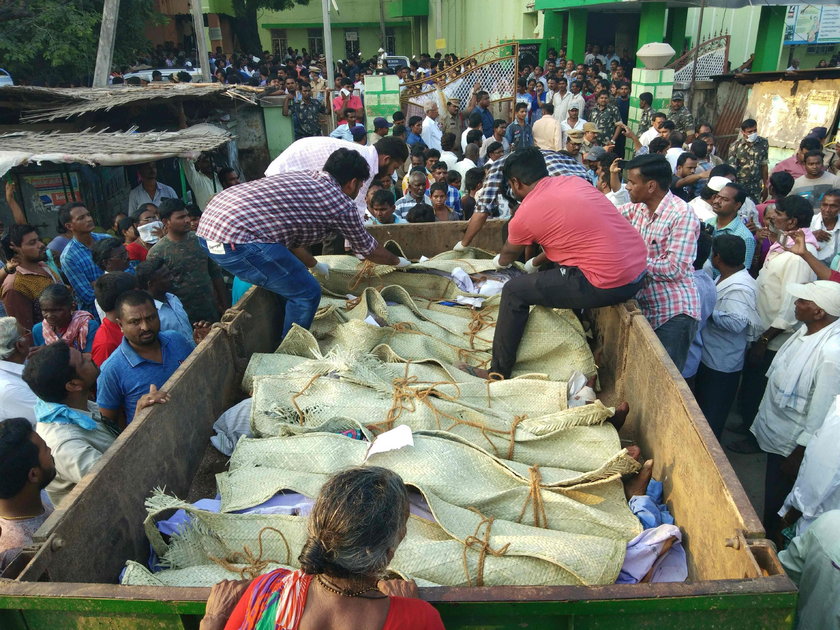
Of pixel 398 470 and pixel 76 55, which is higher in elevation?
pixel 76 55

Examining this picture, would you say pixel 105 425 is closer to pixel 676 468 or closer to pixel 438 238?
pixel 676 468

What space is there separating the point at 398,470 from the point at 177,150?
16.9 ft

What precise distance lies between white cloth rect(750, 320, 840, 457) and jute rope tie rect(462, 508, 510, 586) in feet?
5.62

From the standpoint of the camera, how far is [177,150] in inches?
258

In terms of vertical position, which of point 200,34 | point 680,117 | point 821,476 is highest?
point 200,34

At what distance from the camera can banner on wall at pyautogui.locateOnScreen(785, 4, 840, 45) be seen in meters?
16.3

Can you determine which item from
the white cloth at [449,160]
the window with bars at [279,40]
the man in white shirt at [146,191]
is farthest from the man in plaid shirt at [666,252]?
the window with bars at [279,40]

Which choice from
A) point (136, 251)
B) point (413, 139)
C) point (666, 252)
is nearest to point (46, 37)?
point (413, 139)

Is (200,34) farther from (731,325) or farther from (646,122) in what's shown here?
(731,325)

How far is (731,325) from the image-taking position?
400 cm

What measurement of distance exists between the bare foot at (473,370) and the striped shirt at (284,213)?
100cm

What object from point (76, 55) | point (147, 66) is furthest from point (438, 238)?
point (147, 66)

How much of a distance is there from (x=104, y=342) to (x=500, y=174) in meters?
3.07

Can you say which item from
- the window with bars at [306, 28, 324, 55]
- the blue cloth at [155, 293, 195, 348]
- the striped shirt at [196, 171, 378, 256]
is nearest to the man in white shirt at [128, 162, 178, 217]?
the blue cloth at [155, 293, 195, 348]
